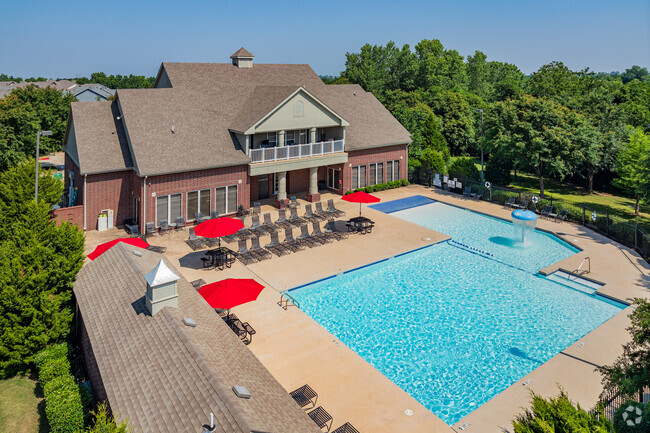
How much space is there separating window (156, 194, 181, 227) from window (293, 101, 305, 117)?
10.1 meters

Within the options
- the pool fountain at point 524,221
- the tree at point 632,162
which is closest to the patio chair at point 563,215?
the pool fountain at point 524,221

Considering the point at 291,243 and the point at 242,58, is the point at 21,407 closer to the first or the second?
the point at 291,243

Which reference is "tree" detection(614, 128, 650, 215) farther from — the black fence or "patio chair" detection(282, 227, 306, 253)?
"patio chair" detection(282, 227, 306, 253)

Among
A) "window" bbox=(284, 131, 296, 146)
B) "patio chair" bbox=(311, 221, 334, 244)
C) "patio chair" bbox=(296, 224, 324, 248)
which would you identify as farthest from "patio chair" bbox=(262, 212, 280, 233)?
"window" bbox=(284, 131, 296, 146)

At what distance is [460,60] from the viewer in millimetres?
93750

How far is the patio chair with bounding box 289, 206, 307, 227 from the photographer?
28.1m

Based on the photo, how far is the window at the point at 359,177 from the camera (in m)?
36.7

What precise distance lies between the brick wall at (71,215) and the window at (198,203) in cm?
620

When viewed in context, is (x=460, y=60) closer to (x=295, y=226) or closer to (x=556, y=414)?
(x=295, y=226)

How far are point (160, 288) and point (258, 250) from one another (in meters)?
11.7

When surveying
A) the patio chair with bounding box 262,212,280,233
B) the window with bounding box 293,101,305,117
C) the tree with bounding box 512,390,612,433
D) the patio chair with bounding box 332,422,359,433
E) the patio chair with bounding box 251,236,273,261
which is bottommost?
the patio chair with bounding box 332,422,359,433

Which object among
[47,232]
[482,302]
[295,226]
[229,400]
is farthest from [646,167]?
[47,232]

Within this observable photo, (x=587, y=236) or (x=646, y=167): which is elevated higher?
(x=646, y=167)

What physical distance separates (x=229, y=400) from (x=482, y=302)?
14089 millimetres
